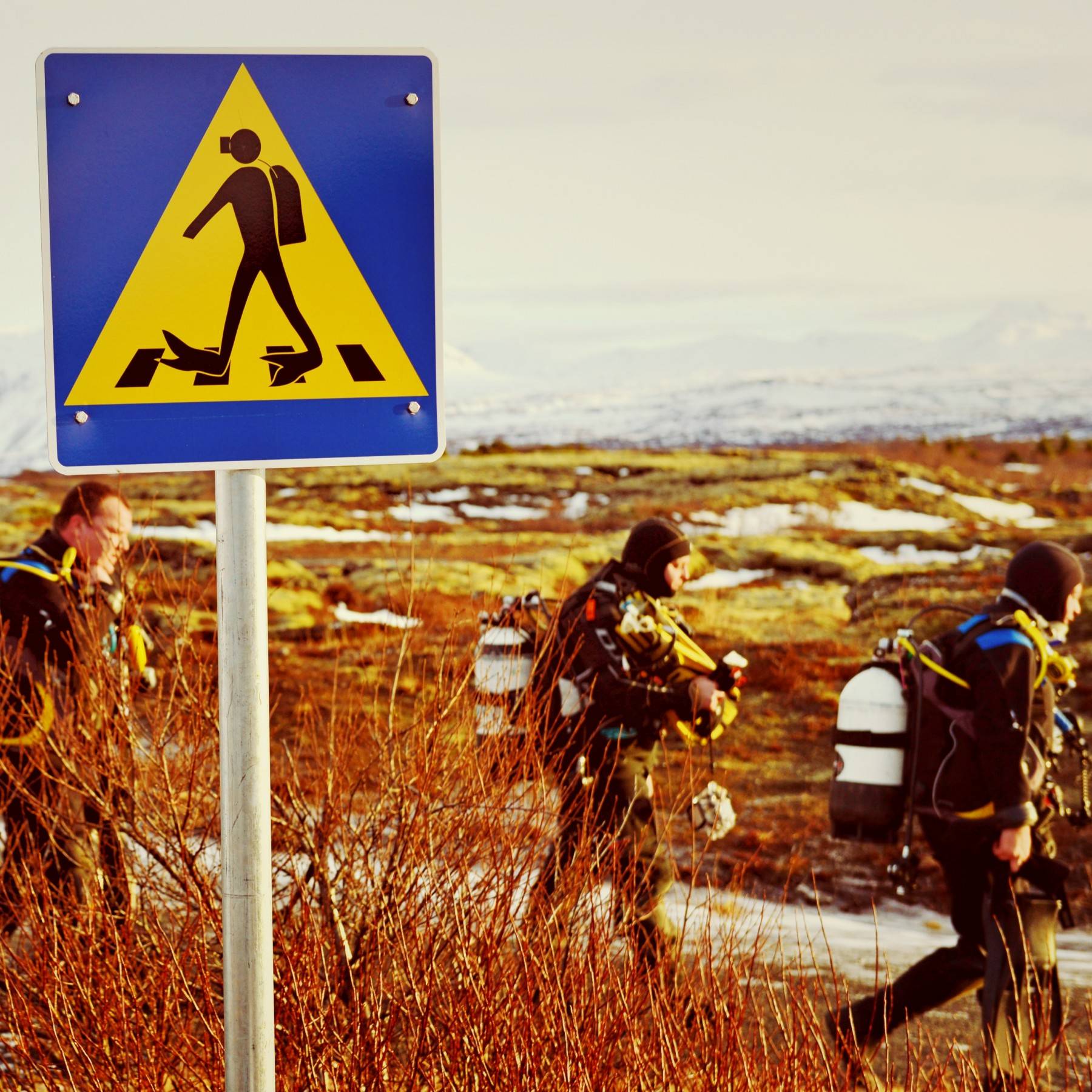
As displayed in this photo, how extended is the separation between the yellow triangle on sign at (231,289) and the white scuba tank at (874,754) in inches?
147

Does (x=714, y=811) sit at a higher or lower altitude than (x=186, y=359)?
lower

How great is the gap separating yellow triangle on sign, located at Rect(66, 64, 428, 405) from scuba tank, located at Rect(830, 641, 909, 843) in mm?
3726

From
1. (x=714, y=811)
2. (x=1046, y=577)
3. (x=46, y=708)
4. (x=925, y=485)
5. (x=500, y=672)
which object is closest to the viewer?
(x=46, y=708)

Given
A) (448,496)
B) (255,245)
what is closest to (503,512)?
(448,496)

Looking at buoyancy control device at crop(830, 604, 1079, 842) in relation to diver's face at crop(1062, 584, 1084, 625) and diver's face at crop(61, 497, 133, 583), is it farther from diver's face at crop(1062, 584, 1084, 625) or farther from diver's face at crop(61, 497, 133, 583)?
diver's face at crop(61, 497, 133, 583)

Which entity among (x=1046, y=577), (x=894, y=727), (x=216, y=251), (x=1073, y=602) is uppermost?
(x=216, y=251)

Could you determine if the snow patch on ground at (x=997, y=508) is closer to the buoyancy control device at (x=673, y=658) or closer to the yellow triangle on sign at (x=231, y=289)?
the buoyancy control device at (x=673, y=658)

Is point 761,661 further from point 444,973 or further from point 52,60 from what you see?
point 52,60

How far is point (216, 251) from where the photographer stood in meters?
1.95

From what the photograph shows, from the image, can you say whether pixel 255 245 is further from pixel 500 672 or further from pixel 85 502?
pixel 85 502

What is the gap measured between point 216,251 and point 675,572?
13.6 ft

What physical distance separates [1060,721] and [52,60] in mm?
4777

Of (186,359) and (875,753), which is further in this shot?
(875,753)

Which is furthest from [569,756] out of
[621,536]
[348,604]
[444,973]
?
Result: [621,536]
